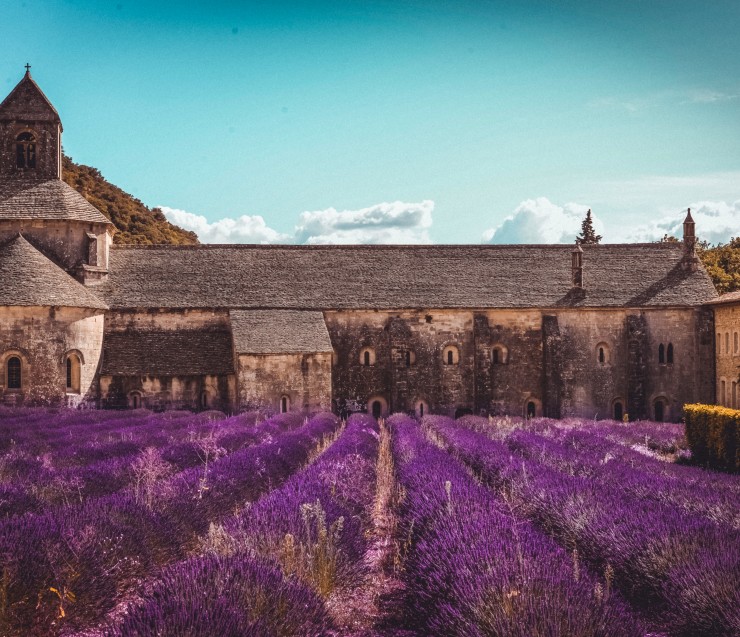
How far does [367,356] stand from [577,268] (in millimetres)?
11678

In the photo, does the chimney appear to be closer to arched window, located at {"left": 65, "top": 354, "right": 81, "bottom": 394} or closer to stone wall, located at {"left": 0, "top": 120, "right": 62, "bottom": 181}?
arched window, located at {"left": 65, "top": 354, "right": 81, "bottom": 394}

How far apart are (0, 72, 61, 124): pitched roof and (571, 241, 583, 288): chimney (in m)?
26.6

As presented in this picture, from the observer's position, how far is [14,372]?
28.8m

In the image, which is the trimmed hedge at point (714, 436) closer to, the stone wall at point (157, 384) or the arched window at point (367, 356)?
the arched window at point (367, 356)

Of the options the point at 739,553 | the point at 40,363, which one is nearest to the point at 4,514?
the point at 739,553

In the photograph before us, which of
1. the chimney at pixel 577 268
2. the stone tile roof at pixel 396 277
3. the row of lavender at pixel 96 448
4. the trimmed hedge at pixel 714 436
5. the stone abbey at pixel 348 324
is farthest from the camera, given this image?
the chimney at pixel 577 268

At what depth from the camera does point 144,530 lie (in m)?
8.11

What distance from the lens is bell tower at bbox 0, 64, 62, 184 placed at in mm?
34906

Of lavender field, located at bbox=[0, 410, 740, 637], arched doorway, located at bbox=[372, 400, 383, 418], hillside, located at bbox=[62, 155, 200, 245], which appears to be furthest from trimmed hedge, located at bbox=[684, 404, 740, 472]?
hillside, located at bbox=[62, 155, 200, 245]

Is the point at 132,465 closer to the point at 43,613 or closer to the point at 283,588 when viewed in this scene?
the point at 43,613

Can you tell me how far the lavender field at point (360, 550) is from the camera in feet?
18.0

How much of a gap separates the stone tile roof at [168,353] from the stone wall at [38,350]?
2.38 meters

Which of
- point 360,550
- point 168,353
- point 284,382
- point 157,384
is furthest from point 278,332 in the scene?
point 360,550

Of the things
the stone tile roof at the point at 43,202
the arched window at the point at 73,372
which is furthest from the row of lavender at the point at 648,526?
the stone tile roof at the point at 43,202
